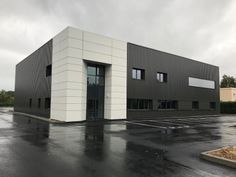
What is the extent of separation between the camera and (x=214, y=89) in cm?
3838

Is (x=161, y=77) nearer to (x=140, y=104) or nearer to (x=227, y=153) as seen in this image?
(x=140, y=104)

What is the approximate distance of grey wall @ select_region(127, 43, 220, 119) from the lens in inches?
1037

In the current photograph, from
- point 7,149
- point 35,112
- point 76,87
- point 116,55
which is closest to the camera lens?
point 7,149

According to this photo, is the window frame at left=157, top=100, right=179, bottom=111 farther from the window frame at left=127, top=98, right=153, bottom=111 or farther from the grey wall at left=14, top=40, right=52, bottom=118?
the grey wall at left=14, top=40, right=52, bottom=118

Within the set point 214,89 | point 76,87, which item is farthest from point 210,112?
point 76,87

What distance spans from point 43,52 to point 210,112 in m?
28.4

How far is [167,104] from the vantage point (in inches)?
1192

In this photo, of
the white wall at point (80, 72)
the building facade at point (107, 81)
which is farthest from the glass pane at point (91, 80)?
the white wall at point (80, 72)

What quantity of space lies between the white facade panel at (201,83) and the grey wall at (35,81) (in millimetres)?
20849

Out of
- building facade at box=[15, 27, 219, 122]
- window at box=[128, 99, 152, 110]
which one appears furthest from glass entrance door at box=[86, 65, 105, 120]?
window at box=[128, 99, 152, 110]

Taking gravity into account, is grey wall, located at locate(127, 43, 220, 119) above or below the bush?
above

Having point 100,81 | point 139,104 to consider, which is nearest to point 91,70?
point 100,81

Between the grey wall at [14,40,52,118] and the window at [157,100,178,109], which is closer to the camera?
the grey wall at [14,40,52,118]

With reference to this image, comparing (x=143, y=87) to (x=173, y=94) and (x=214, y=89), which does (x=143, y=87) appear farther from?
(x=214, y=89)
